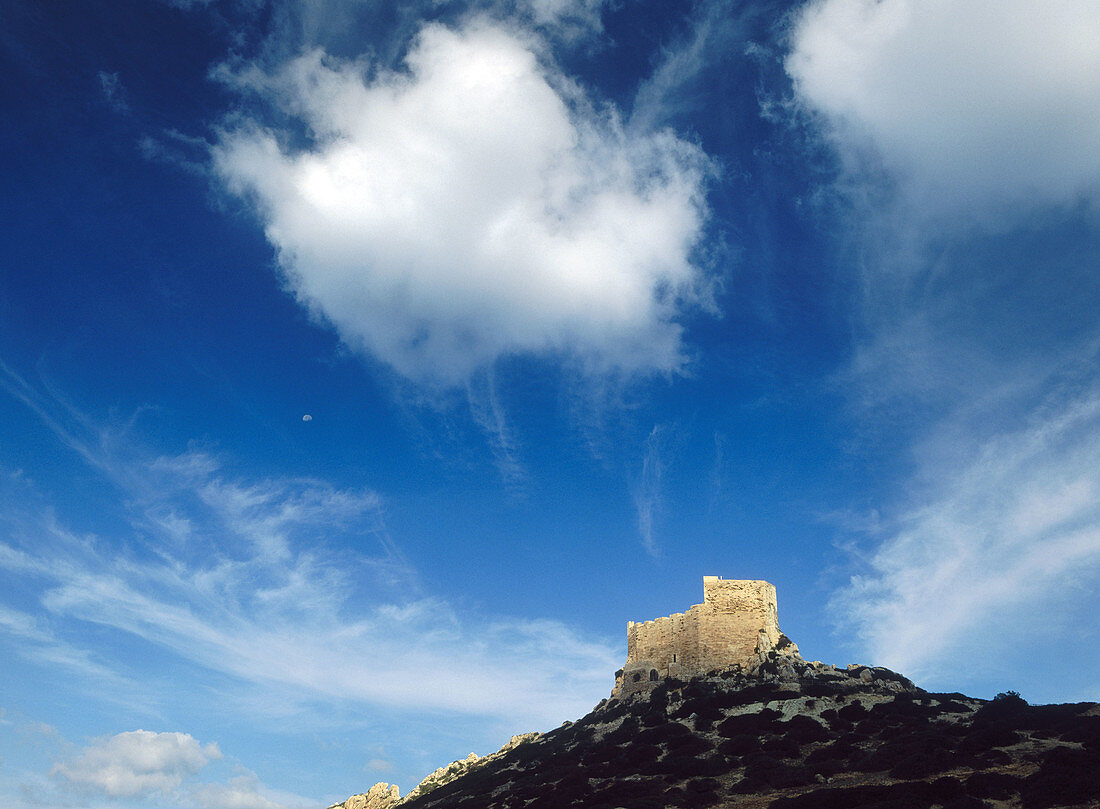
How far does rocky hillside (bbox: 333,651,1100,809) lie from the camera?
27.7 meters

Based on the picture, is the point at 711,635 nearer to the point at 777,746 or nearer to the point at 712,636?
the point at 712,636

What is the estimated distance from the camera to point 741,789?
33.2 metres

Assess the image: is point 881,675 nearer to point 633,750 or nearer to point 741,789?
point 633,750

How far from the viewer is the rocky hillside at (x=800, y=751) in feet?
91.0

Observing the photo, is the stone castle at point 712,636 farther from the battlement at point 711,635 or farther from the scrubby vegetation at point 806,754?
the scrubby vegetation at point 806,754

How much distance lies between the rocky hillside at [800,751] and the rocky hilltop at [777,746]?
0.33 ft

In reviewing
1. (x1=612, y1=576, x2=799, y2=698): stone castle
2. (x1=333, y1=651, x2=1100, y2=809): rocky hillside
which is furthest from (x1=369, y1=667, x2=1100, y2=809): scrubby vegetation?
(x1=612, y1=576, x2=799, y2=698): stone castle

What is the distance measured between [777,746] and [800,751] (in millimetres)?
1344

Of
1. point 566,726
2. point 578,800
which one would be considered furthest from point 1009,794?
point 566,726

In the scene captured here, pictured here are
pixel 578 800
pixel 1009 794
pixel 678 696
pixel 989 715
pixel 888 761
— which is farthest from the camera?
pixel 678 696

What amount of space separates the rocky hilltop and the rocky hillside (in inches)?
4.0

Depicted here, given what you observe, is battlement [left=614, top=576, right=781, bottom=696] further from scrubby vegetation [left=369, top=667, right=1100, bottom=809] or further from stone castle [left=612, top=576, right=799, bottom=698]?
scrubby vegetation [left=369, top=667, right=1100, bottom=809]

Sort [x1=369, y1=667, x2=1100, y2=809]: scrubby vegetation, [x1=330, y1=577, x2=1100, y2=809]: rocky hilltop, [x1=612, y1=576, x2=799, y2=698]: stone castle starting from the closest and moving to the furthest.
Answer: [x1=369, y1=667, x2=1100, y2=809]: scrubby vegetation, [x1=330, y1=577, x2=1100, y2=809]: rocky hilltop, [x1=612, y1=576, x2=799, y2=698]: stone castle

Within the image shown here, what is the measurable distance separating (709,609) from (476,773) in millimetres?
22254
